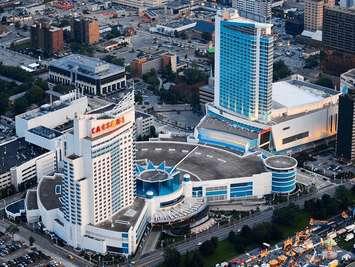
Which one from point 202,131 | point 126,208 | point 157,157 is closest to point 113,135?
point 126,208

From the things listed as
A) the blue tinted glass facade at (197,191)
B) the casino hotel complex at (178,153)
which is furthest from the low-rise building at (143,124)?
the blue tinted glass facade at (197,191)

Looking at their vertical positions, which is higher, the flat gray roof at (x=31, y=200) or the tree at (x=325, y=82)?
the tree at (x=325, y=82)

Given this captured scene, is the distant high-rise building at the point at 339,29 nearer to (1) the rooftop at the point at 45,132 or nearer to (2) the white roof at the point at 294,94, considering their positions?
(2) the white roof at the point at 294,94

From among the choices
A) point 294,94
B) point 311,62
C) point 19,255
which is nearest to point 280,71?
point 311,62

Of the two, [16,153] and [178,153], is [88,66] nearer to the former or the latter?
[16,153]

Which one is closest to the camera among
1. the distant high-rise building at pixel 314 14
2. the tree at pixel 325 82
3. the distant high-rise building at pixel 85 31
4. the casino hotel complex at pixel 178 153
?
the casino hotel complex at pixel 178 153

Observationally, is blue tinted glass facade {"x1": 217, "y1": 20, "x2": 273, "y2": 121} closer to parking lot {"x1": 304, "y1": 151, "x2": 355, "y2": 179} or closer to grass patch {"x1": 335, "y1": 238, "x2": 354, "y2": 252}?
parking lot {"x1": 304, "y1": 151, "x2": 355, "y2": 179}
